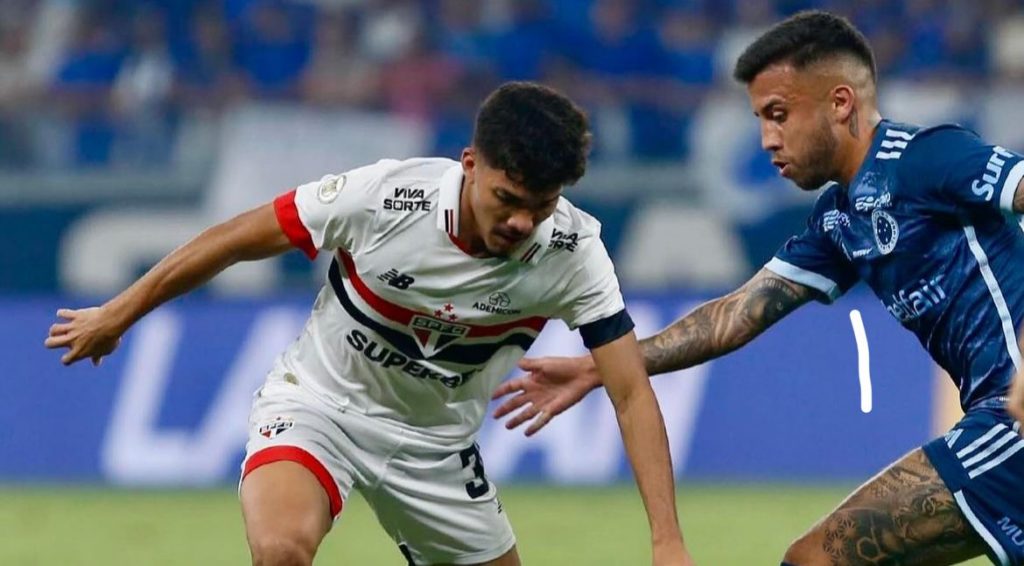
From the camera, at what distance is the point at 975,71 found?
14.6 metres

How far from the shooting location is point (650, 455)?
6055 mm

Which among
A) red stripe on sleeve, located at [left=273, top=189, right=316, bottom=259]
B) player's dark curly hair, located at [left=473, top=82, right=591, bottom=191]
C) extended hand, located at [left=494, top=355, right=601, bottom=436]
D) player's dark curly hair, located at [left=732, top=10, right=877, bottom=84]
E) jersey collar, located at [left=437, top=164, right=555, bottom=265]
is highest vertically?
player's dark curly hair, located at [left=732, top=10, right=877, bottom=84]

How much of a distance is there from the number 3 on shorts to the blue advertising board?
5895 millimetres

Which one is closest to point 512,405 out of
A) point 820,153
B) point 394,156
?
point 820,153

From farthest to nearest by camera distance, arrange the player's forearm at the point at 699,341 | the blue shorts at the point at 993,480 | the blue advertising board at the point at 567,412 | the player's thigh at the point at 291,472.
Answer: the blue advertising board at the point at 567,412, the player's forearm at the point at 699,341, the player's thigh at the point at 291,472, the blue shorts at the point at 993,480

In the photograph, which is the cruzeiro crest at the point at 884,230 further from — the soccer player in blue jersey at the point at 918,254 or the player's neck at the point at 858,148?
the player's neck at the point at 858,148

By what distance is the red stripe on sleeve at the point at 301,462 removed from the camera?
6457mm

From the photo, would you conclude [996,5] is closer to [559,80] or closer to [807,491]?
[559,80]

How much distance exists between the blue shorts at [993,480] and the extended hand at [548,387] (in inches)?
51.3

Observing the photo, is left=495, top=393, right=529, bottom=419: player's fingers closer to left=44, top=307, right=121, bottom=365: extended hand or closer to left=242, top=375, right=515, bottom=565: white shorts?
left=242, top=375, right=515, bottom=565: white shorts

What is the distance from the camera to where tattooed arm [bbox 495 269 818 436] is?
661cm

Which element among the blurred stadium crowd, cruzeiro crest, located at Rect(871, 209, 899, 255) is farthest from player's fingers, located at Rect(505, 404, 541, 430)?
the blurred stadium crowd

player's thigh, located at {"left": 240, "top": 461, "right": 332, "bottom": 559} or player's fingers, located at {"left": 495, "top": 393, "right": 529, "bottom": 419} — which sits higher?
player's fingers, located at {"left": 495, "top": 393, "right": 529, "bottom": 419}

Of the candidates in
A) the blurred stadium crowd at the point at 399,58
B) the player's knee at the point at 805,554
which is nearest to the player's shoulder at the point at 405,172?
the player's knee at the point at 805,554
